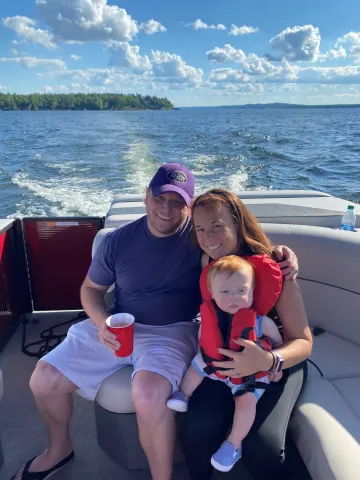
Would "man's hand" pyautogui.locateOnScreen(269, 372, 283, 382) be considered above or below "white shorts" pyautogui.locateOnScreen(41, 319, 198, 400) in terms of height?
above

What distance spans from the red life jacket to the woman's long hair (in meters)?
0.09

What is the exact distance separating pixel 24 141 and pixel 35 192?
1119cm

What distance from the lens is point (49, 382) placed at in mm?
1822

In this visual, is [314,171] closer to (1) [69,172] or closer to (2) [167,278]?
(1) [69,172]

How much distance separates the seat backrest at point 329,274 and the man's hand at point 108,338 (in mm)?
1076

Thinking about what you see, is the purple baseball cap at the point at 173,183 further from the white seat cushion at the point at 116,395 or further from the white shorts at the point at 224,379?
the white seat cushion at the point at 116,395

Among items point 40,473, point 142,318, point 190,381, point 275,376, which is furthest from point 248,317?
point 40,473

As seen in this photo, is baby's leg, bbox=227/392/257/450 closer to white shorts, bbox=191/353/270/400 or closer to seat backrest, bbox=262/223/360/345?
white shorts, bbox=191/353/270/400

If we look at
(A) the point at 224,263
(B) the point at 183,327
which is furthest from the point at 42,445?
(A) the point at 224,263

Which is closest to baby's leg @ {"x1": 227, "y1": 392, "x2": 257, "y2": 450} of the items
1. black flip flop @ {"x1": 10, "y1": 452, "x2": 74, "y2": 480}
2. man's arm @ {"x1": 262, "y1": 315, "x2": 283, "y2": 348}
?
man's arm @ {"x1": 262, "y1": 315, "x2": 283, "y2": 348}

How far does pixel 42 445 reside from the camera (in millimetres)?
2160

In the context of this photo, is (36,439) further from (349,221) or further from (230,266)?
(349,221)

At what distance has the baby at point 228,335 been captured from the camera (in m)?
1.58

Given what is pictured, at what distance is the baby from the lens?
5.18 ft
